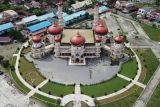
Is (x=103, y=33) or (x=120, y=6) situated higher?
(x=103, y=33)

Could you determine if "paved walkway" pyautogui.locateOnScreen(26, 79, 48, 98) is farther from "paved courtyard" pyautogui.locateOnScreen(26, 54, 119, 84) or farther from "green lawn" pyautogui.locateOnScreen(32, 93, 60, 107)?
"paved courtyard" pyautogui.locateOnScreen(26, 54, 119, 84)

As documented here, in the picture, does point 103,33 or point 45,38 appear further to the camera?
point 45,38

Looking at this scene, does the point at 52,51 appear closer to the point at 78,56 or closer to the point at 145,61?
the point at 78,56

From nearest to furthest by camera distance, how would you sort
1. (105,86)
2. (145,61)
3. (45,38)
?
1. (105,86)
2. (145,61)
3. (45,38)

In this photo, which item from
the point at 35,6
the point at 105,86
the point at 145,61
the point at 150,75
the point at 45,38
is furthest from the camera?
the point at 35,6

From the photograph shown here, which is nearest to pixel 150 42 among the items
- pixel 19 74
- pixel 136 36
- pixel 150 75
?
pixel 136 36

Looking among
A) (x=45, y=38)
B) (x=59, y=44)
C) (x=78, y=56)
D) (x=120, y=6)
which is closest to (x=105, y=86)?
(x=78, y=56)
